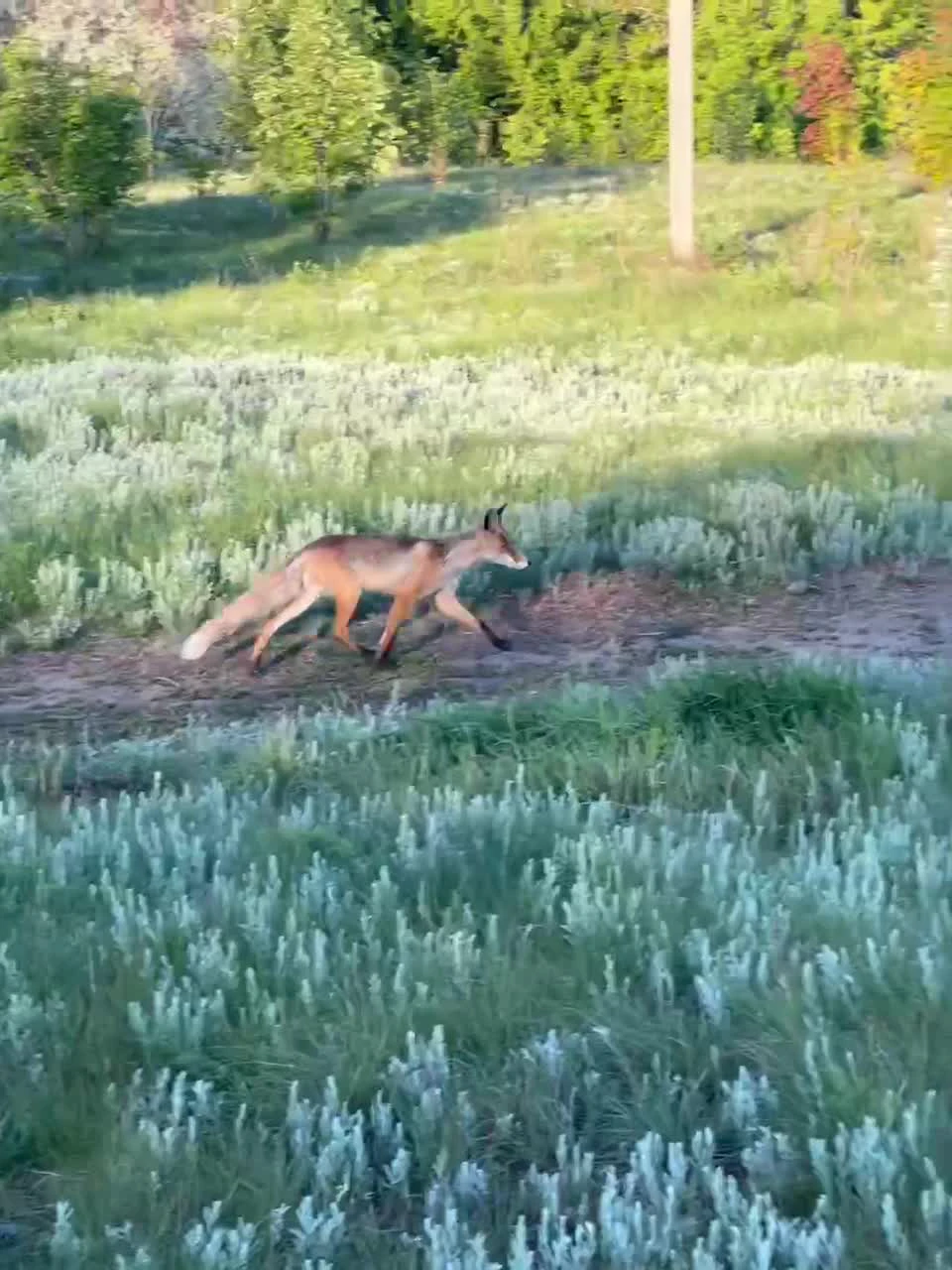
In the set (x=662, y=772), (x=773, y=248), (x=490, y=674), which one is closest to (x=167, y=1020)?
(x=662, y=772)

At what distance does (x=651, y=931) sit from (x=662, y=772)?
1.67 m

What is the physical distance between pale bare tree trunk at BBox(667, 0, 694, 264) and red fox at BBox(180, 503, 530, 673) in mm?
19680

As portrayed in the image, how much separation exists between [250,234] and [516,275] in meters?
7.99

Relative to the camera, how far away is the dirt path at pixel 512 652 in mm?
7703

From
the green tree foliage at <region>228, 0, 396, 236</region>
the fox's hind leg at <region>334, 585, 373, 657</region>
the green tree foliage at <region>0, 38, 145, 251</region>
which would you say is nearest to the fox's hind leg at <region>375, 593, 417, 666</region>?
the fox's hind leg at <region>334, 585, 373, 657</region>

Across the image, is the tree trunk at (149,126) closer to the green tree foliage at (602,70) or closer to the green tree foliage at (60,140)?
the green tree foliage at (602,70)

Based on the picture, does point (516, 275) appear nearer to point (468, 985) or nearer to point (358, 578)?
point (358, 578)

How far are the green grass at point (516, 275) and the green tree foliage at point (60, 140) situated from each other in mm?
1216

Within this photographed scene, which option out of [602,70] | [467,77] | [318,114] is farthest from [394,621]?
[467,77]

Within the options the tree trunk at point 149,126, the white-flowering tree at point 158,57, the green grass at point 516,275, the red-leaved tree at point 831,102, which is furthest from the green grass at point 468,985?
the white-flowering tree at point 158,57

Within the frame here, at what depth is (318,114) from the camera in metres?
31.2

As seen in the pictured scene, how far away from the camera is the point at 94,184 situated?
28.9 meters

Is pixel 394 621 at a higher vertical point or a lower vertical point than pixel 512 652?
higher

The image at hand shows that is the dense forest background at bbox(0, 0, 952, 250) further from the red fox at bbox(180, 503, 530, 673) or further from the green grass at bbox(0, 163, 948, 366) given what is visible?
the red fox at bbox(180, 503, 530, 673)
